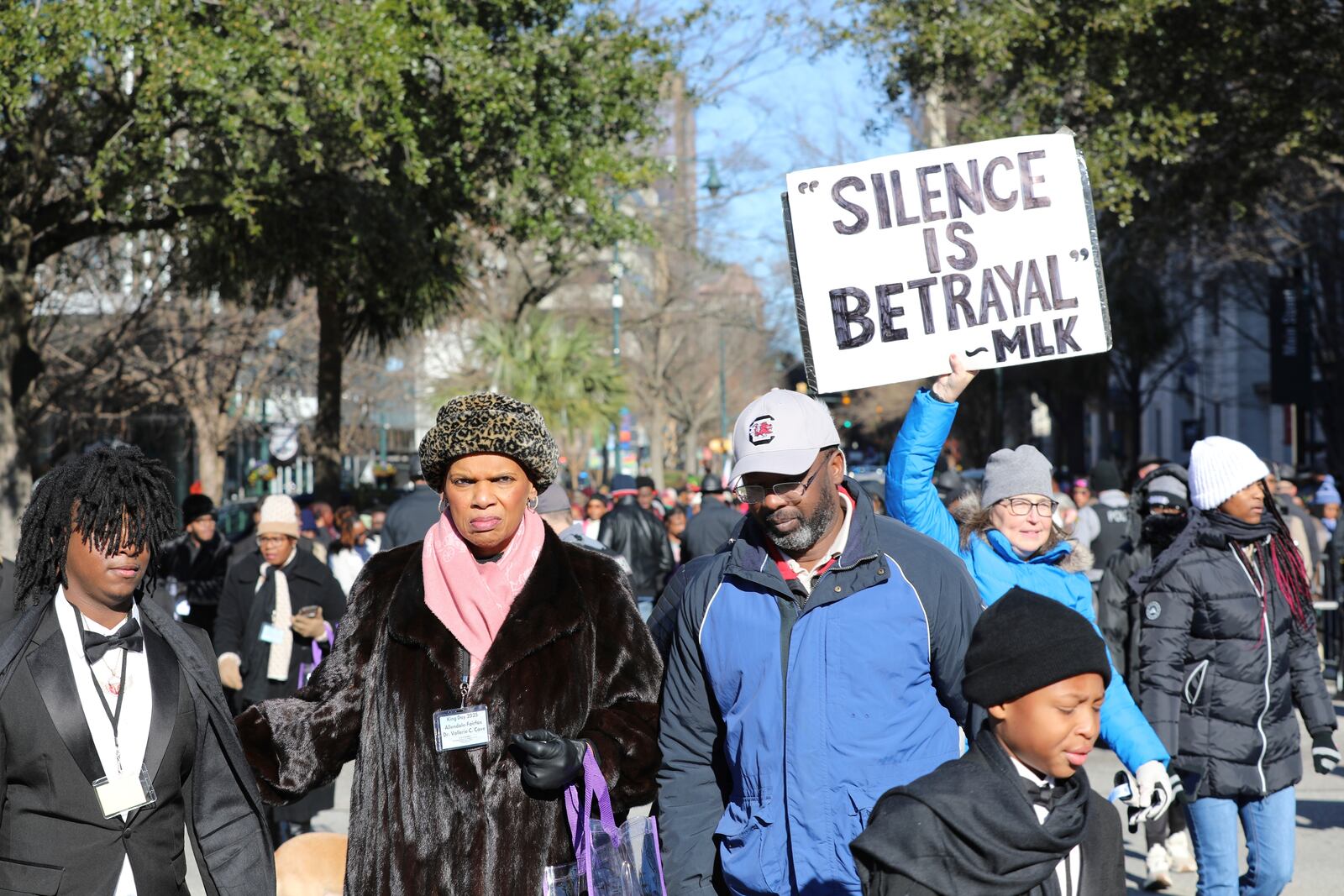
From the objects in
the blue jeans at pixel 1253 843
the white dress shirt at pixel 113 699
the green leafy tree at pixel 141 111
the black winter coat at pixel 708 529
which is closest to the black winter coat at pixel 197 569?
the green leafy tree at pixel 141 111

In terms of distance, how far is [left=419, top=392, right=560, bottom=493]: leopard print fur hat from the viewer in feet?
12.5

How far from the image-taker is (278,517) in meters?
7.95

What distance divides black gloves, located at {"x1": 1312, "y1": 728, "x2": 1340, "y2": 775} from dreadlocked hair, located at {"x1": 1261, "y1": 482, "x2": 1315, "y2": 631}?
0.38 meters

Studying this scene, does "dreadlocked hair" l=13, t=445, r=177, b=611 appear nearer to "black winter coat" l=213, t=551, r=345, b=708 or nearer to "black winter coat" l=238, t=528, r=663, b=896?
"black winter coat" l=238, t=528, r=663, b=896

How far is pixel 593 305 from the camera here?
48.0m

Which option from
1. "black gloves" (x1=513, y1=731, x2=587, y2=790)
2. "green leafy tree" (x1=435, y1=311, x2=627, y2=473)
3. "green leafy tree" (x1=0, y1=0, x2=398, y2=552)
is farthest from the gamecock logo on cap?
"green leafy tree" (x1=435, y1=311, x2=627, y2=473)

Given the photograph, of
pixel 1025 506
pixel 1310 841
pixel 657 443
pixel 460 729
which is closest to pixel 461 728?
pixel 460 729

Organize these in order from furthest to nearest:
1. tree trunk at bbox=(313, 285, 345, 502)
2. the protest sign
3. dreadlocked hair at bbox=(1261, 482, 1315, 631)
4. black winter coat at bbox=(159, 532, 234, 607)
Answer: tree trunk at bbox=(313, 285, 345, 502) → black winter coat at bbox=(159, 532, 234, 607) → dreadlocked hair at bbox=(1261, 482, 1315, 631) → the protest sign

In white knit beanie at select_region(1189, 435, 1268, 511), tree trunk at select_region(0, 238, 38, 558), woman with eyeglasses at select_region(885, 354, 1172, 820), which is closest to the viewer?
woman with eyeglasses at select_region(885, 354, 1172, 820)

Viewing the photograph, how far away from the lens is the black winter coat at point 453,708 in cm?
368

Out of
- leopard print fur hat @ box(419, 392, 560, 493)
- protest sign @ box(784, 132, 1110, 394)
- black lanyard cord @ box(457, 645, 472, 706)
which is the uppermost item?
protest sign @ box(784, 132, 1110, 394)

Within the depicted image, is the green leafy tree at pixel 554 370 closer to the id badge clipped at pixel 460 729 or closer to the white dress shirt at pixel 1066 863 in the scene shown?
the id badge clipped at pixel 460 729

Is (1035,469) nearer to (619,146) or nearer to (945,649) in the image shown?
(945,649)

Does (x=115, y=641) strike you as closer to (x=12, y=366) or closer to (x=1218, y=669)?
(x=1218, y=669)
